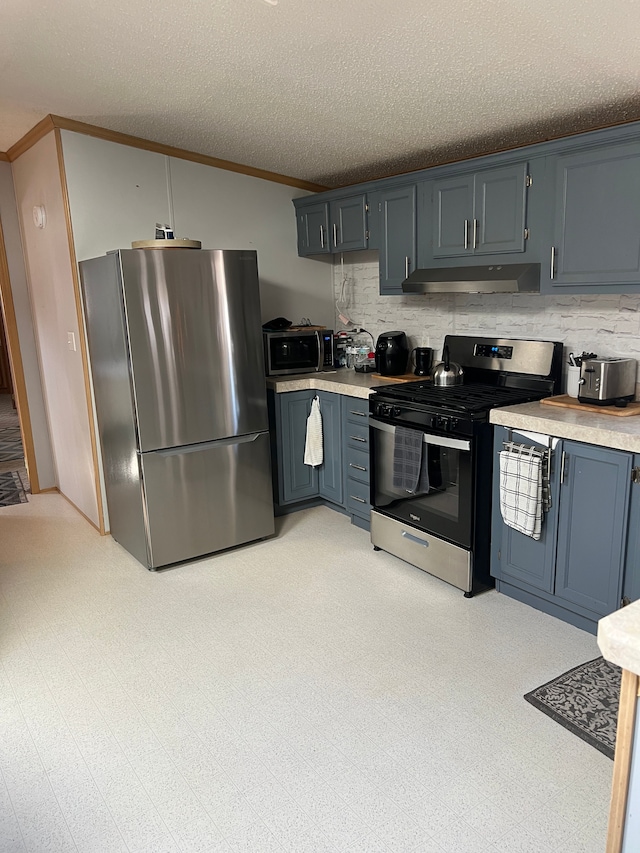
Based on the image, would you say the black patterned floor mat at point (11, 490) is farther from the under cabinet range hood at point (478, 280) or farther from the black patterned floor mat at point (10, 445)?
the under cabinet range hood at point (478, 280)

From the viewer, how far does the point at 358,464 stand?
385 cm

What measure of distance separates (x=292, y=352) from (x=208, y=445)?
3.36ft

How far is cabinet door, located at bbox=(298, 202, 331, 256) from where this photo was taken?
4.29 m

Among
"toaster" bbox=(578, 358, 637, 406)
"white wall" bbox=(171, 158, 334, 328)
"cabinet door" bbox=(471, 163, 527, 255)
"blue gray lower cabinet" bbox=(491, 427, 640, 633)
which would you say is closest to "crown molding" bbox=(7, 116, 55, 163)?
"white wall" bbox=(171, 158, 334, 328)

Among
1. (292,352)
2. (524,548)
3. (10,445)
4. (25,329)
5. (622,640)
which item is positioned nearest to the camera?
(622,640)

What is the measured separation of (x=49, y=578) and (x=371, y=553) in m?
1.82

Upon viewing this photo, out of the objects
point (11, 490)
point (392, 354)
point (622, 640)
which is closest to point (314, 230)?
point (392, 354)

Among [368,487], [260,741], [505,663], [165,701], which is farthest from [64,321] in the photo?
[505,663]

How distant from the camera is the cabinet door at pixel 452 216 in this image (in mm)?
3262

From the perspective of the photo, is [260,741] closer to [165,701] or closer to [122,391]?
[165,701]

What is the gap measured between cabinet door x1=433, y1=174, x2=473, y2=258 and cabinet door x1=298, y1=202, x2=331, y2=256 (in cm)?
104

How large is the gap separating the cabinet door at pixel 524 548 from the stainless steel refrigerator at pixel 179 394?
4.62 ft

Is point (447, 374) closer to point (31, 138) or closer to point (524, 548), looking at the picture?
point (524, 548)

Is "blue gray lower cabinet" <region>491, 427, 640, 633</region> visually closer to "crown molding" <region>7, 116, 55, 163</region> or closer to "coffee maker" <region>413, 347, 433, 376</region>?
"coffee maker" <region>413, 347, 433, 376</region>
